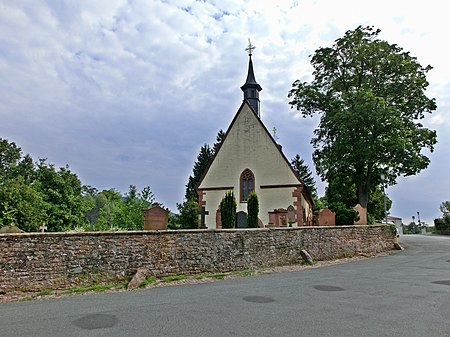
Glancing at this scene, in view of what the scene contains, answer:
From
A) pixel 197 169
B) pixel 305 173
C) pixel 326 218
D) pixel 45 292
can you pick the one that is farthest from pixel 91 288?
pixel 305 173

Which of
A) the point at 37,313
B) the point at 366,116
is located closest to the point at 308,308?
the point at 37,313

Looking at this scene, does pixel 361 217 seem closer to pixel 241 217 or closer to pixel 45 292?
pixel 241 217

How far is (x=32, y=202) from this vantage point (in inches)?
1050

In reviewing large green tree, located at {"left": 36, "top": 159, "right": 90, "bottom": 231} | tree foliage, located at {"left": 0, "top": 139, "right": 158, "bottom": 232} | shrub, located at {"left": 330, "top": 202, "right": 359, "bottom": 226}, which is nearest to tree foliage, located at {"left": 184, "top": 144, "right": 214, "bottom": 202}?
tree foliage, located at {"left": 0, "top": 139, "right": 158, "bottom": 232}

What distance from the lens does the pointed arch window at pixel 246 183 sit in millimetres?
28688

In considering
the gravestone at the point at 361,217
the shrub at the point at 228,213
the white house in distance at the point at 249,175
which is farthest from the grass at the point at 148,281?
the white house in distance at the point at 249,175

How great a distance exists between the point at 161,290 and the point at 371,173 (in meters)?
24.7

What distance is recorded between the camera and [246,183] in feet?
94.8

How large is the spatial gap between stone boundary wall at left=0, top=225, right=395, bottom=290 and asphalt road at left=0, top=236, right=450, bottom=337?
4.12 ft

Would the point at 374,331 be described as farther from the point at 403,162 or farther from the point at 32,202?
the point at 32,202

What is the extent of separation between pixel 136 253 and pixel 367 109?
21031mm

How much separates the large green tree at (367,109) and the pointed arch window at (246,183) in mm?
6730

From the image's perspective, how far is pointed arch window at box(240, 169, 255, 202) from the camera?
28.7 metres

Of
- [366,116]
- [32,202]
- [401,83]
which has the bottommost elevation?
[32,202]
